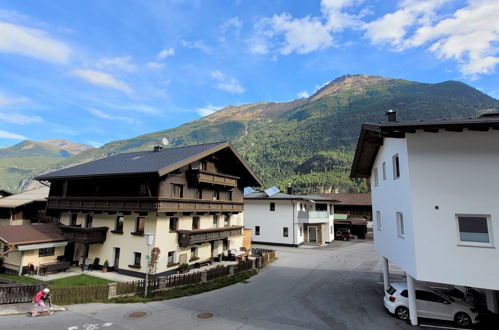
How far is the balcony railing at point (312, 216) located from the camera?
39906 millimetres

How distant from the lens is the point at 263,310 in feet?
47.3

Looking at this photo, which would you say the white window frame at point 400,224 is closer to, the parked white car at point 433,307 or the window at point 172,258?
the parked white car at point 433,307

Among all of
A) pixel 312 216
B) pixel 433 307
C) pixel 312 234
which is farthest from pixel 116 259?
pixel 312 234

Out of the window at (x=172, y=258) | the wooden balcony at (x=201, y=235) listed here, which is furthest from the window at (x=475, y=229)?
the window at (x=172, y=258)

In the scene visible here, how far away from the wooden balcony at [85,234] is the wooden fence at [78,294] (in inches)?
289

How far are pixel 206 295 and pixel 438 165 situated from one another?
576 inches

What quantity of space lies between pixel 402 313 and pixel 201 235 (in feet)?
51.5

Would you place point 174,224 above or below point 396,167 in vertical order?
below

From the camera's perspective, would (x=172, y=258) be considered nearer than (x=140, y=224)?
No

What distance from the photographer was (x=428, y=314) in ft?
42.9

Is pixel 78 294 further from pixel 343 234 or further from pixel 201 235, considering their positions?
pixel 343 234

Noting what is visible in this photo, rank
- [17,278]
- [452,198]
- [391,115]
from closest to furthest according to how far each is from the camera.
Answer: [452,198] < [391,115] < [17,278]

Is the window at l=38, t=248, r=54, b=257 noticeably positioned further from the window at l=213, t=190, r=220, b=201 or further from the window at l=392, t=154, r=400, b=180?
the window at l=392, t=154, r=400, b=180

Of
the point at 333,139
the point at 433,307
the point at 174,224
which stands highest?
the point at 333,139
